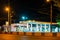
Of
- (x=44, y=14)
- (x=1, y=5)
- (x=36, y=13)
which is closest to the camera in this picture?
(x=44, y=14)

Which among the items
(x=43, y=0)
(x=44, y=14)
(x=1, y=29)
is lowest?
(x=1, y=29)

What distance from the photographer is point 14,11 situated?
70.1 m

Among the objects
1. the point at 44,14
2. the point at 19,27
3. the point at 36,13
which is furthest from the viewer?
the point at 36,13

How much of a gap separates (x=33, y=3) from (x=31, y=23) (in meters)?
13.7

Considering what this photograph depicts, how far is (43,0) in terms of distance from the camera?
196ft

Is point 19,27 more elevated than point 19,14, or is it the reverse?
point 19,14

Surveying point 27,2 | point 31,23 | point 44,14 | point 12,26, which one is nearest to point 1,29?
point 12,26

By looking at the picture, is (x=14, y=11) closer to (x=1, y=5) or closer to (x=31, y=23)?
(x=1, y=5)

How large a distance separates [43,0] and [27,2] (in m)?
7.60

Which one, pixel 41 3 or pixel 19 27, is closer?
pixel 19 27

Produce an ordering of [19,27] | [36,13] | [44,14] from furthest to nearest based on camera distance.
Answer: [36,13] < [44,14] < [19,27]

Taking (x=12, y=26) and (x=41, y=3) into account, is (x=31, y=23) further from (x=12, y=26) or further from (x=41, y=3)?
(x=41, y=3)

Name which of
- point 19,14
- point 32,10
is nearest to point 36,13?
point 32,10

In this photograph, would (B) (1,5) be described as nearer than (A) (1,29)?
No
